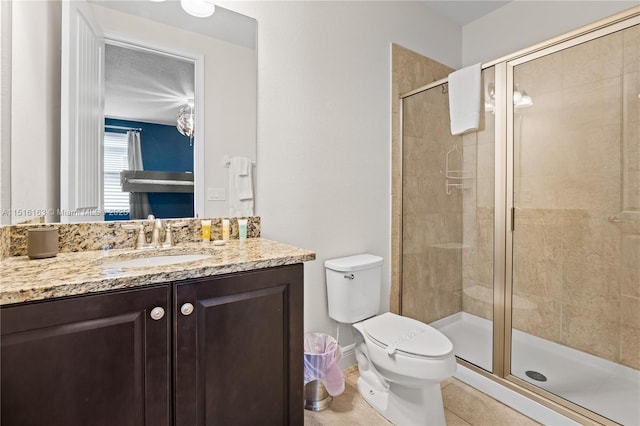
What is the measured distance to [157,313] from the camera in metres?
0.90

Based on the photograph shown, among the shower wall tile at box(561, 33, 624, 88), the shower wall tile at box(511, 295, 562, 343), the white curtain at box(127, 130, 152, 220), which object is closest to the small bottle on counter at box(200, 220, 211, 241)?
the white curtain at box(127, 130, 152, 220)

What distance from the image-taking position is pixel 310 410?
5.45ft

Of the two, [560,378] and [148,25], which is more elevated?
→ [148,25]

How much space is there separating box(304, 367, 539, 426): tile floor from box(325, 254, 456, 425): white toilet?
0.21ft

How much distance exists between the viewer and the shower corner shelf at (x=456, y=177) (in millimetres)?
2221

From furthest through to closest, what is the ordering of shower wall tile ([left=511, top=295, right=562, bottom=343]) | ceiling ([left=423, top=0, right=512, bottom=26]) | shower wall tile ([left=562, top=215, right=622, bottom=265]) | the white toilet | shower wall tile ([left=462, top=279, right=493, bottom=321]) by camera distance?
1. ceiling ([left=423, top=0, right=512, bottom=26])
2. shower wall tile ([left=462, top=279, right=493, bottom=321])
3. shower wall tile ([left=511, top=295, right=562, bottom=343])
4. shower wall tile ([left=562, top=215, right=622, bottom=265])
5. the white toilet

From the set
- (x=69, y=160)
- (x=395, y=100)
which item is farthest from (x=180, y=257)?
(x=395, y=100)

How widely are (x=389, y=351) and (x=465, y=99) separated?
64.3 inches

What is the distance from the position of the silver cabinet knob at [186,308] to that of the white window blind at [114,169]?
667 millimetres

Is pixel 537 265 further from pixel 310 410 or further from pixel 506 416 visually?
pixel 310 410

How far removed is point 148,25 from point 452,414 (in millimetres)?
2388

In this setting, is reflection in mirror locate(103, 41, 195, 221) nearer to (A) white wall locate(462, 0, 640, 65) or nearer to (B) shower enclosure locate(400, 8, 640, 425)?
(B) shower enclosure locate(400, 8, 640, 425)

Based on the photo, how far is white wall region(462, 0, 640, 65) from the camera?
2037 mm

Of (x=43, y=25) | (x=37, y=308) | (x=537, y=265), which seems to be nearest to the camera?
(x=37, y=308)
